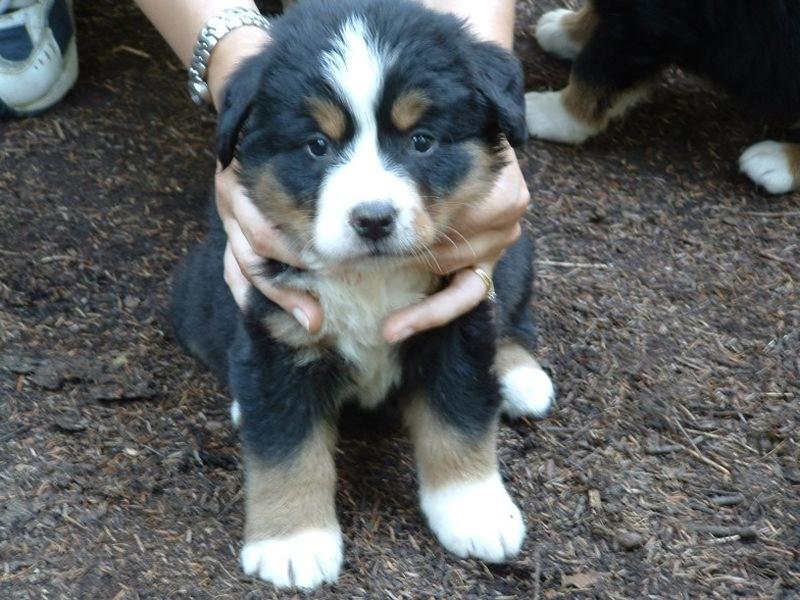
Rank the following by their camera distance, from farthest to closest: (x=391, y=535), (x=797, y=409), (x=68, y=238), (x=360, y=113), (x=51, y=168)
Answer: (x=51, y=168) < (x=68, y=238) < (x=797, y=409) < (x=391, y=535) < (x=360, y=113)

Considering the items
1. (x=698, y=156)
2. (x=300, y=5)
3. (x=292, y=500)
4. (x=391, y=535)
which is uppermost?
(x=300, y=5)

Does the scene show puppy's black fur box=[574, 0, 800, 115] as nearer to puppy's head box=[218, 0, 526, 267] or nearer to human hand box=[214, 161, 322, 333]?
puppy's head box=[218, 0, 526, 267]

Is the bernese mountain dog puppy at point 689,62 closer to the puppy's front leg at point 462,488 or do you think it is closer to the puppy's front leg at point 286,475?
the puppy's front leg at point 462,488

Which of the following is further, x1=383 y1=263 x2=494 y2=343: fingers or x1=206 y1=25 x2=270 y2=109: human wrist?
x1=206 y1=25 x2=270 y2=109: human wrist

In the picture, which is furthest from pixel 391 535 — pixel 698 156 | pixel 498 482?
pixel 698 156

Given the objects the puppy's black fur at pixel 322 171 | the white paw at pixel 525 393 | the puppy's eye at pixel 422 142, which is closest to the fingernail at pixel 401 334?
the puppy's black fur at pixel 322 171

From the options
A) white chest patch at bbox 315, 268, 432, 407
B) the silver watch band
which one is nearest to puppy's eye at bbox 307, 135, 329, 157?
white chest patch at bbox 315, 268, 432, 407

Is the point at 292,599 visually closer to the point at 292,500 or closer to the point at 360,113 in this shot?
the point at 292,500
